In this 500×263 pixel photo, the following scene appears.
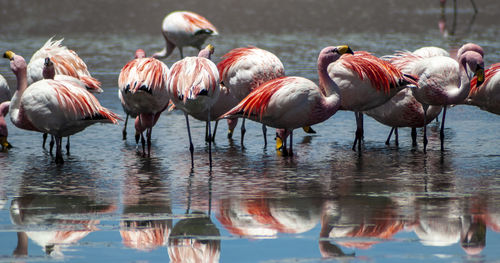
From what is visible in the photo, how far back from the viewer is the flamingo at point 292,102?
7.32 meters

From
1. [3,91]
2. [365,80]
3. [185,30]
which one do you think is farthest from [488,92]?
[185,30]

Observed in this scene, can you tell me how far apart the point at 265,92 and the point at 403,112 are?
1801mm

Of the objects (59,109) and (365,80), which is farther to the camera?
(365,80)

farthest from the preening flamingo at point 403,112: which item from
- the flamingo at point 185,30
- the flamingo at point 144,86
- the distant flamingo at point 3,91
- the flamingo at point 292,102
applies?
the flamingo at point 185,30

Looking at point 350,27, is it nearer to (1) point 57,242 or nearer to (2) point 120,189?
(2) point 120,189

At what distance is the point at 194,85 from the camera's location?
7.07 meters

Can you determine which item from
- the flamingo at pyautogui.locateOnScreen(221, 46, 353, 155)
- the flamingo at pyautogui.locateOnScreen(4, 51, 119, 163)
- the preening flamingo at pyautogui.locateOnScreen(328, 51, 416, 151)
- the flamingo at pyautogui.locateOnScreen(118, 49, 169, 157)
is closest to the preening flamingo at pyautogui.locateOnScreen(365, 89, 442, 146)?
the preening flamingo at pyautogui.locateOnScreen(328, 51, 416, 151)

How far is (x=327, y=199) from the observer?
5805 mm

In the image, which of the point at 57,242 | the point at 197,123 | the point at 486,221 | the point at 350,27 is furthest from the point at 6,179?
the point at 350,27

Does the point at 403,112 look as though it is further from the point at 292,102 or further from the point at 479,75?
the point at 292,102

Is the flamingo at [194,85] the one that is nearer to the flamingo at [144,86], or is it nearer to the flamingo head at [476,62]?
the flamingo at [144,86]

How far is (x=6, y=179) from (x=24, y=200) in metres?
0.92

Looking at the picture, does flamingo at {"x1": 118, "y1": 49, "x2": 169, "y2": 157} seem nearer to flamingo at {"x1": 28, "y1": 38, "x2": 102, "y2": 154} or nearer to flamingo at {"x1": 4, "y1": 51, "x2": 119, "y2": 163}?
flamingo at {"x1": 4, "y1": 51, "x2": 119, "y2": 163}

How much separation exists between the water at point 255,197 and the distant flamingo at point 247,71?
0.61 meters
